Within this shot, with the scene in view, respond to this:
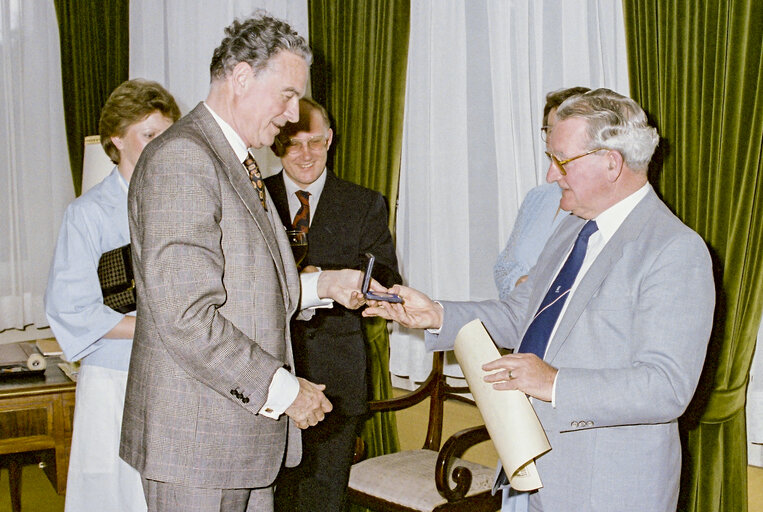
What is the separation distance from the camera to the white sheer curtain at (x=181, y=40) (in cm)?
512

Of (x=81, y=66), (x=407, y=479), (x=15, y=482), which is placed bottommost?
(x=15, y=482)

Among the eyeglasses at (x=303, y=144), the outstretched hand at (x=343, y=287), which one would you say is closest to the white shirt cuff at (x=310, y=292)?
the outstretched hand at (x=343, y=287)

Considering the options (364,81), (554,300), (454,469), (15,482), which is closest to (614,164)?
(554,300)

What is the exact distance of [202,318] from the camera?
166 cm

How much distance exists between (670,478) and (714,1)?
5.51ft

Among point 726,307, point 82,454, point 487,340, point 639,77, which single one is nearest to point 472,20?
point 639,77

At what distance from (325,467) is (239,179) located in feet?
5.71

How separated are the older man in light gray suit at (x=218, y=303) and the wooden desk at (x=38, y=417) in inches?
62.8

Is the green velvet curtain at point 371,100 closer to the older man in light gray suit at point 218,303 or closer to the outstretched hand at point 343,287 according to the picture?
the outstretched hand at point 343,287

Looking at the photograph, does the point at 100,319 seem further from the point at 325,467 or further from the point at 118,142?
the point at 325,467

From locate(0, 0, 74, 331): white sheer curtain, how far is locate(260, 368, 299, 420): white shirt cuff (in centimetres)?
408

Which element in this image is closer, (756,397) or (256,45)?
(256,45)

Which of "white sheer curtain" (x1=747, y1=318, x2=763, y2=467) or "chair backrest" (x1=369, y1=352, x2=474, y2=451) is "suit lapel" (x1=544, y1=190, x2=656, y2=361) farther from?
"chair backrest" (x1=369, y1=352, x2=474, y2=451)

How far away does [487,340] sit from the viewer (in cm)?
177
